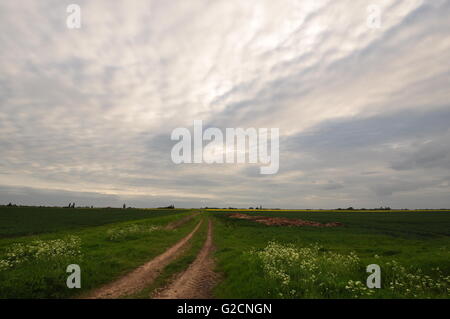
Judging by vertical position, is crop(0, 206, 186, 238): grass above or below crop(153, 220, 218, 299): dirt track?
below

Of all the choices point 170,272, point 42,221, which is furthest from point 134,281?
point 42,221

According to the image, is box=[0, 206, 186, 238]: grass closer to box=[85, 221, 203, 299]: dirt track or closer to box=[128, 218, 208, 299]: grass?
box=[128, 218, 208, 299]: grass

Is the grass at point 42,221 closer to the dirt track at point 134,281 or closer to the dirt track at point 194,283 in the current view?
the dirt track at point 134,281

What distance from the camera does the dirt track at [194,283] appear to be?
926 centimetres

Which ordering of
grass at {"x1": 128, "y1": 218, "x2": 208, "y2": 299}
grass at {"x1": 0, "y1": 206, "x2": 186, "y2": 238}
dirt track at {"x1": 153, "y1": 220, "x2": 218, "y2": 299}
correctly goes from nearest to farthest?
dirt track at {"x1": 153, "y1": 220, "x2": 218, "y2": 299} < grass at {"x1": 128, "y1": 218, "x2": 208, "y2": 299} < grass at {"x1": 0, "y1": 206, "x2": 186, "y2": 238}

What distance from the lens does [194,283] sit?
10750mm

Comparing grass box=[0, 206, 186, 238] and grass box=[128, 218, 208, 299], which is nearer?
A: grass box=[128, 218, 208, 299]

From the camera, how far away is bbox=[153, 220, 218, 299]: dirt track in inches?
364

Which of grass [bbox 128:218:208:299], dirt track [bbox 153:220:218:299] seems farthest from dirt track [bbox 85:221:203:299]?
dirt track [bbox 153:220:218:299]

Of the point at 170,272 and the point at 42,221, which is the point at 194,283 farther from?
the point at 42,221

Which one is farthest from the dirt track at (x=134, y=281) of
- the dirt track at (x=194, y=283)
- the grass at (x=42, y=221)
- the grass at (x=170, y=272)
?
the grass at (x=42, y=221)

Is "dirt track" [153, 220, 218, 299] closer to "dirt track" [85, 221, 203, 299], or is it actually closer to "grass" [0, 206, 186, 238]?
"dirt track" [85, 221, 203, 299]

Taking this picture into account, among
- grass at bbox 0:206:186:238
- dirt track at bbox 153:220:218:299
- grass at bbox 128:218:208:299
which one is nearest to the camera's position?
dirt track at bbox 153:220:218:299
